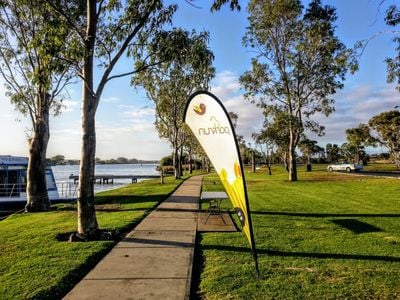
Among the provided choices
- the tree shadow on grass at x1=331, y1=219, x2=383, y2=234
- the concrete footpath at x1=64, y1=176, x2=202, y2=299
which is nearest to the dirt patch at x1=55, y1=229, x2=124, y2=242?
the concrete footpath at x1=64, y1=176, x2=202, y2=299

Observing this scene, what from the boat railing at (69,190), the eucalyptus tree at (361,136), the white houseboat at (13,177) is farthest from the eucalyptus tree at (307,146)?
the white houseboat at (13,177)

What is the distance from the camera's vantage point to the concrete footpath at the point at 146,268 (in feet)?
18.2

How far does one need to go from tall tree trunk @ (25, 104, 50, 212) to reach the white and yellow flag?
14075mm

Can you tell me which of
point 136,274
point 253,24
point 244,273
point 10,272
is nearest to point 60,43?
point 10,272

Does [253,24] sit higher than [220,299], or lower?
higher

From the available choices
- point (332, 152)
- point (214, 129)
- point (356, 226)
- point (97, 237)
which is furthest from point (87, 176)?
point (332, 152)

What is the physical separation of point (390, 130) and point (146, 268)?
48.1 meters

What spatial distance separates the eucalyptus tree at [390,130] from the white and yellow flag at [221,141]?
1864 inches

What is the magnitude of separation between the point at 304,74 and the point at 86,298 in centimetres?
3028

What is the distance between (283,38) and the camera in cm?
3322

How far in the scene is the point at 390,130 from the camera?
48.3 meters

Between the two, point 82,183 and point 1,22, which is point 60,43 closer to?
point 82,183

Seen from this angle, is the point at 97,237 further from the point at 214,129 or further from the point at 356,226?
the point at 356,226

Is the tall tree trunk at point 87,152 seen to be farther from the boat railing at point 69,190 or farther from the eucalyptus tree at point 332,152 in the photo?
the eucalyptus tree at point 332,152
